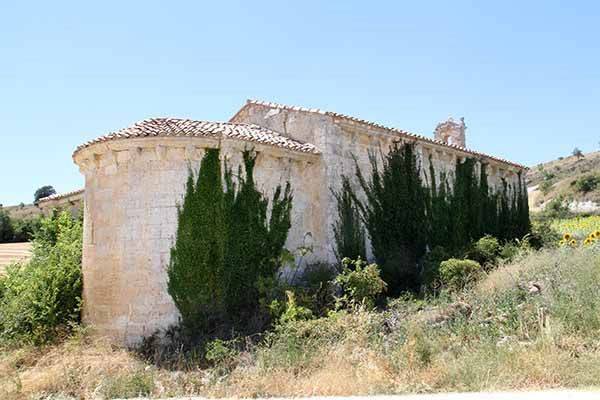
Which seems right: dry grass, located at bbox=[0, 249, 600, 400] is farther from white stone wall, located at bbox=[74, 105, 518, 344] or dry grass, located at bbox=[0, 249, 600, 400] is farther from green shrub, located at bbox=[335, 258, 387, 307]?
white stone wall, located at bbox=[74, 105, 518, 344]

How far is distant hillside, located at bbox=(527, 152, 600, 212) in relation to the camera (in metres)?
48.6

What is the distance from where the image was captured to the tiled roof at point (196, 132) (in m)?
11.6

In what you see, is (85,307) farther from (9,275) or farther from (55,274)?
(9,275)

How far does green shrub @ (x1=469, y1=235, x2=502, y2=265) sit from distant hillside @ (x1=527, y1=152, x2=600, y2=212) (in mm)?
30569

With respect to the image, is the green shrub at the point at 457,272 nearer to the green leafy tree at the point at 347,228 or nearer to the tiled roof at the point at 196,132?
the green leafy tree at the point at 347,228

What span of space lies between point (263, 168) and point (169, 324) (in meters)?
4.19

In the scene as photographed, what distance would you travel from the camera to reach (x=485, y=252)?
15102mm

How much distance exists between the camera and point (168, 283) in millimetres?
11344

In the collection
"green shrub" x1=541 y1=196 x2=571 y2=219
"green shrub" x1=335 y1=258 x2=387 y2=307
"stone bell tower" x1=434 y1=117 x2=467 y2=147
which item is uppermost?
"stone bell tower" x1=434 y1=117 x2=467 y2=147

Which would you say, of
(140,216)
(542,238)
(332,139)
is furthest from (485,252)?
(140,216)

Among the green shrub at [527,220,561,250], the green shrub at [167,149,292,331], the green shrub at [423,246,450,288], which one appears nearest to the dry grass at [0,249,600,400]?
the green shrub at [167,149,292,331]

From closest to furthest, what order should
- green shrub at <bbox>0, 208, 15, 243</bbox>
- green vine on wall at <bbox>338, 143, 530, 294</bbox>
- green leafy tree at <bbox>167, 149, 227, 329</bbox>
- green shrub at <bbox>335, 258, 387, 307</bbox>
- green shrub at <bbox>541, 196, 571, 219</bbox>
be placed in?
green leafy tree at <bbox>167, 149, 227, 329</bbox> → green shrub at <bbox>335, 258, 387, 307</bbox> → green vine on wall at <bbox>338, 143, 530, 294</bbox> → green shrub at <bbox>0, 208, 15, 243</bbox> → green shrub at <bbox>541, 196, 571, 219</bbox>

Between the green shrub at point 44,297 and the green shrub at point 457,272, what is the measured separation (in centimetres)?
868

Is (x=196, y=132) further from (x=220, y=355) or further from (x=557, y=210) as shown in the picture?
(x=557, y=210)
